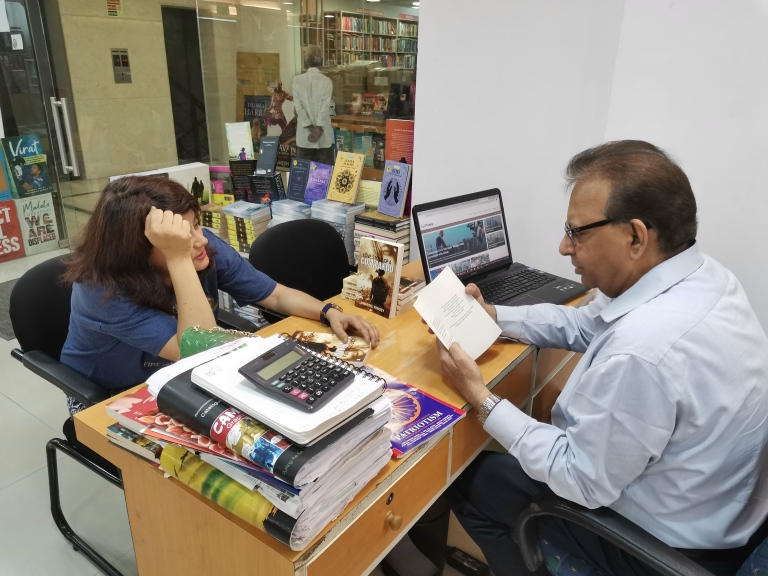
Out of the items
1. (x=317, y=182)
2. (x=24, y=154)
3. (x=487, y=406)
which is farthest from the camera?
(x=24, y=154)

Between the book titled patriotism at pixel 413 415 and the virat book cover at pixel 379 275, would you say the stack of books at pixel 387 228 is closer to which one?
the virat book cover at pixel 379 275

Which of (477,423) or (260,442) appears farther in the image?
(477,423)

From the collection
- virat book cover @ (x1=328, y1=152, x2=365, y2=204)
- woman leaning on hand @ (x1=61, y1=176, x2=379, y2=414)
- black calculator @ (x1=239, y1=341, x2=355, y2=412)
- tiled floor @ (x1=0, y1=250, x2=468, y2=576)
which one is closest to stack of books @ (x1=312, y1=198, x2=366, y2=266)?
virat book cover @ (x1=328, y1=152, x2=365, y2=204)

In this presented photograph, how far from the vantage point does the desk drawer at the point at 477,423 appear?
1.35m

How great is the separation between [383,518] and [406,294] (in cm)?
91

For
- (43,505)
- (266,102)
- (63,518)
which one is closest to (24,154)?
(266,102)

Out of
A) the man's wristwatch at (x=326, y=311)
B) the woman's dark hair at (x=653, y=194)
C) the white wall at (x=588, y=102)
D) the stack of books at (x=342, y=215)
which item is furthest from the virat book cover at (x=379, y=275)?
the stack of books at (x=342, y=215)

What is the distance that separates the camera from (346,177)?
120 inches

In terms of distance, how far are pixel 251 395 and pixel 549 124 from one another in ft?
6.05

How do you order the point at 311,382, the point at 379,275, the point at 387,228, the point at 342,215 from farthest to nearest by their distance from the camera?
the point at 342,215, the point at 387,228, the point at 379,275, the point at 311,382

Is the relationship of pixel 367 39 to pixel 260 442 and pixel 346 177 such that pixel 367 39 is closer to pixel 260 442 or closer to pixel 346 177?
pixel 346 177

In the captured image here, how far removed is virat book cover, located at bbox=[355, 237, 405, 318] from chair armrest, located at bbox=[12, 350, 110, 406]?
0.83 metres

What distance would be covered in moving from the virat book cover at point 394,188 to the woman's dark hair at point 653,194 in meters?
1.57

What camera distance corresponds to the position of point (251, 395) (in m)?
0.94
